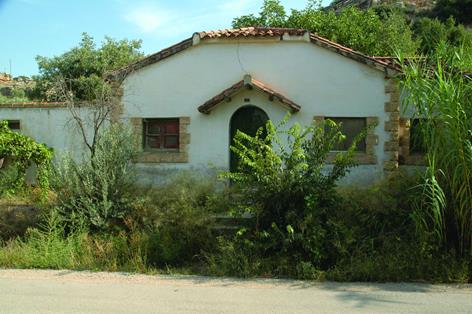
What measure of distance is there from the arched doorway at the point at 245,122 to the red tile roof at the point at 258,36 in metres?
1.98

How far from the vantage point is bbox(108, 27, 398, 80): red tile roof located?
1245 cm

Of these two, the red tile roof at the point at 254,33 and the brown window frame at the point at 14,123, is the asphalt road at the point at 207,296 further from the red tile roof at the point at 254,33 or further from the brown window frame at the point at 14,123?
the brown window frame at the point at 14,123

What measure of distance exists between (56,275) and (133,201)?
231 centimetres

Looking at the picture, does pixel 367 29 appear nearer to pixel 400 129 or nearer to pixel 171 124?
pixel 400 129

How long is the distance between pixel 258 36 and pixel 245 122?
2.30 m

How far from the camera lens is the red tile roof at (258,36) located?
490 inches

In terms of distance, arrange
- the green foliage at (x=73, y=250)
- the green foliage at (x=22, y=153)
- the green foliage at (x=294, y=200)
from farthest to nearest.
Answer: the green foliage at (x=22, y=153) → the green foliage at (x=73, y=250) → the green foliage at (x=294, y=200)

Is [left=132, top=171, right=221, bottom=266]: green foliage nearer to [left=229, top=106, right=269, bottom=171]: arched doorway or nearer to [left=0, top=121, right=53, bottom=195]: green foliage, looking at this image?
[left=229, top=106, right=269, bottom=171]: arched doorway

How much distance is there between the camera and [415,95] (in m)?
8.54

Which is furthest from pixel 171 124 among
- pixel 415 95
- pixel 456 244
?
pixel 456 244

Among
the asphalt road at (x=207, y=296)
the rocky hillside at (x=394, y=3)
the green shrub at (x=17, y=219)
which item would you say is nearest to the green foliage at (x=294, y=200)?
the asphalt road at (x=207, y=296)

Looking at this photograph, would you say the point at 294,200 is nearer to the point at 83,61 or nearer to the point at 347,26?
the point at 347,26

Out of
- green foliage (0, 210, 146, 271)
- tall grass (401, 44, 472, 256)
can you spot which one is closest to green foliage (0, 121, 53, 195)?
green foliage (0, 210, 146, 271)

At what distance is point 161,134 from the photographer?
13688 mm
